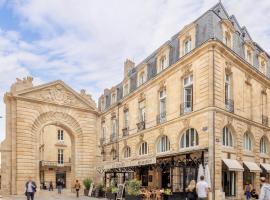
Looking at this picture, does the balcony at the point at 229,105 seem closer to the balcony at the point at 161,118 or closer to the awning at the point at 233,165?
the awning at the point at 233,165

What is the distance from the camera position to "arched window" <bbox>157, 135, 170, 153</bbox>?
2315 cm

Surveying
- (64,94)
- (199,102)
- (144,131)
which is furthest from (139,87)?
(199,102)

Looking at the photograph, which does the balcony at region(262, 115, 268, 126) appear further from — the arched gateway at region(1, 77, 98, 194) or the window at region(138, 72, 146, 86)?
the arched gateway at region(1, 77, 98, 194)

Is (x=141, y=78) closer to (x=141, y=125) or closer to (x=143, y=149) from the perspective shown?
(x=141, y=125)

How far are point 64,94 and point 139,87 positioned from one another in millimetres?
5669

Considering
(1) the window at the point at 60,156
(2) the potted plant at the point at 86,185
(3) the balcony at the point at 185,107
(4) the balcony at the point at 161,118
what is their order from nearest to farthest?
(3) the balcony at the point at 185,107, (4) the balcony at the point at 161,118, (2) the potted plant at the point at 86,185, (1) the window at the point at 60,156

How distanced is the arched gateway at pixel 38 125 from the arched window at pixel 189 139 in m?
9.36

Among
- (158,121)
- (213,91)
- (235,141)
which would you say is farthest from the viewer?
(158,121)

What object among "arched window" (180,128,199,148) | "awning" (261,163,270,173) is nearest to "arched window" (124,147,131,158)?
"arched window" (180,128,199,148)

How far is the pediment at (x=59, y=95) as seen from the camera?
85.1 ft

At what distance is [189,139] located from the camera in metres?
20.7

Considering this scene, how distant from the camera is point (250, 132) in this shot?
864 inches

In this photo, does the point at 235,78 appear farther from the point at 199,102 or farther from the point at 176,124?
the point at 176,124

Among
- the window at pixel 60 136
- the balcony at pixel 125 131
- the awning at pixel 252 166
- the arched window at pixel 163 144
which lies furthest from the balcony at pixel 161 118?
the window at pixel 60 136
